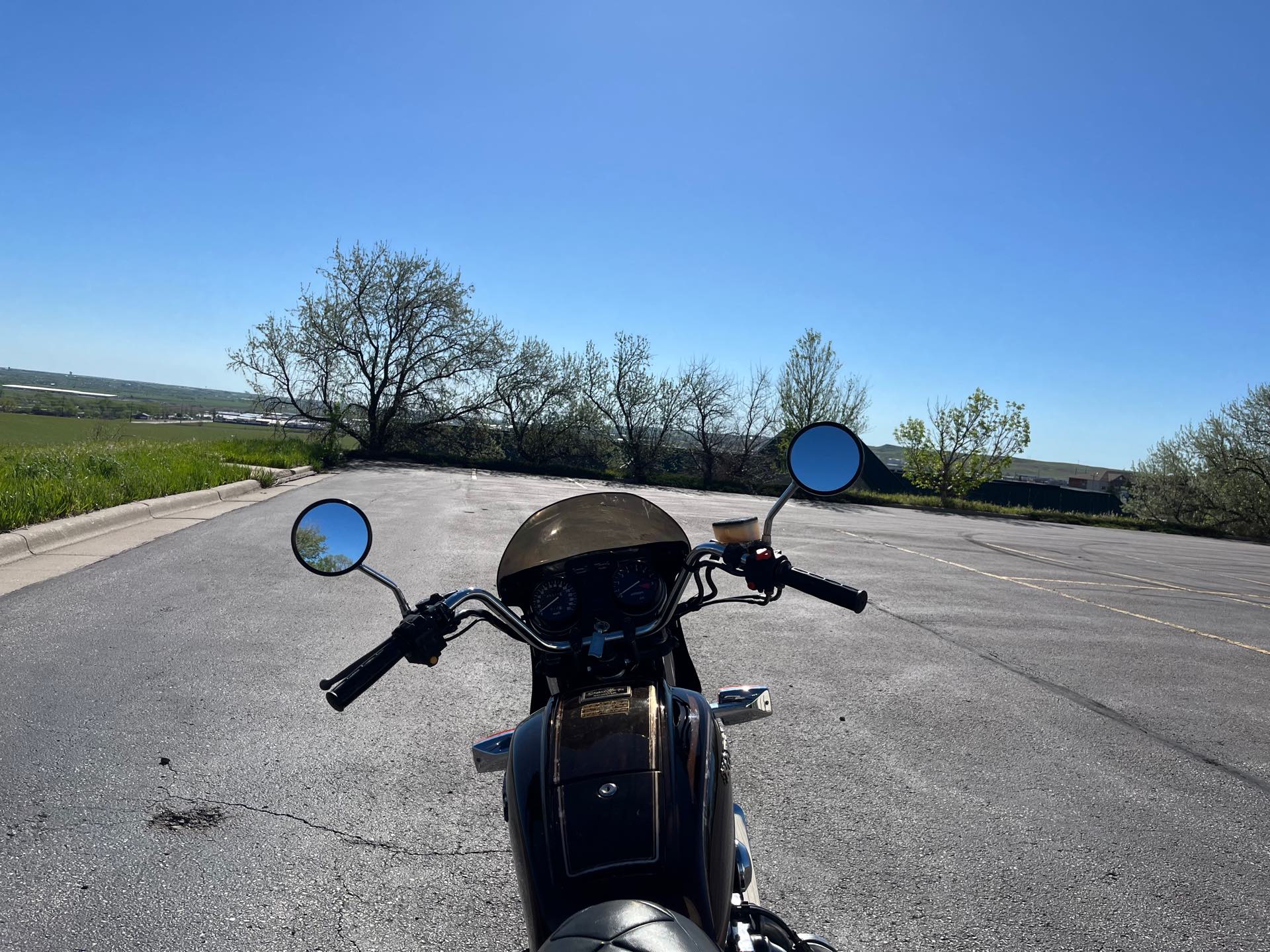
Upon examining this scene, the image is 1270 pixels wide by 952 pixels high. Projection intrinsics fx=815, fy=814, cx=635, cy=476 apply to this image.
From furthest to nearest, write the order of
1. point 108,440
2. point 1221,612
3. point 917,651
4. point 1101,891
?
1. point 108,440
2. point 1221,612
3. point 917,651
4. point 1101,891

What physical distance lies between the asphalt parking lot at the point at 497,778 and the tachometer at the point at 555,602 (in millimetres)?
1037

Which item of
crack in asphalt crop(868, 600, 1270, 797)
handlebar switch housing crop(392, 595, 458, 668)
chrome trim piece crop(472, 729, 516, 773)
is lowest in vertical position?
crack in asphalt crop(868, 600, 1270, 797)

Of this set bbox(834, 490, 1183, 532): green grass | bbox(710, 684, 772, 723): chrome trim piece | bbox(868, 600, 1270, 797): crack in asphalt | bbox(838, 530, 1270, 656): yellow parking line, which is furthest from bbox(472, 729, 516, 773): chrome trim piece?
bbox(834, 490, 1183, 532): green grass

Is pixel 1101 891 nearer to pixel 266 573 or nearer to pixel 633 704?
pixel 633 704

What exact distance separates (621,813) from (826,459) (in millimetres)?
1285

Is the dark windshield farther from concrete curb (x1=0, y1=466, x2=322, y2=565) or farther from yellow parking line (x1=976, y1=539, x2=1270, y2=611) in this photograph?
yellow parking line (x1=976, y1=539, x2=1270, y2=611)

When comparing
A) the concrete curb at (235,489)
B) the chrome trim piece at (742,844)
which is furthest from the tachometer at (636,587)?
the concrete curb at (235,489)

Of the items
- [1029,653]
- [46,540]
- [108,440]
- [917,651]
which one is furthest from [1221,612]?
[108,440]

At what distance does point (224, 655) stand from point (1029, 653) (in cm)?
556

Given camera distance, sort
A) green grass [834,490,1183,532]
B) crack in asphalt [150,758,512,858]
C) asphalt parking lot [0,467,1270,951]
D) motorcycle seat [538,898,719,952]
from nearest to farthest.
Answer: motorcycle seat [538,898,719,952], asphalt parking lot [0,467,1270,951], crack in asphalt [150,758,512,858], green grass [834,490,1183,532]

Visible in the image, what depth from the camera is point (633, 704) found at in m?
1.68

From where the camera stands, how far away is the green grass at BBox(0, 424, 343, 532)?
838 centimetres

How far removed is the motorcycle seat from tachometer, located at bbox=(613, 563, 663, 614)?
42.1 inches

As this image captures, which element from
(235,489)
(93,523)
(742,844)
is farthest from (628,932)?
(235,489)
